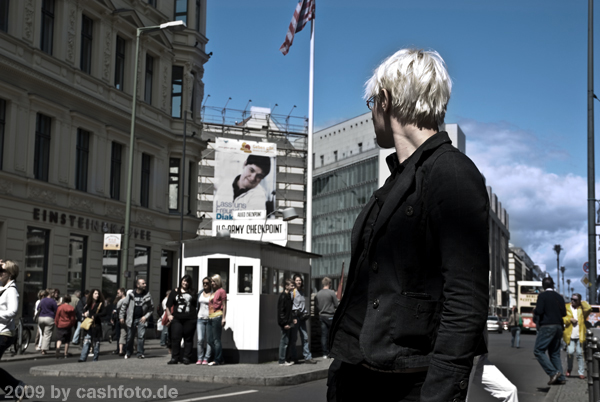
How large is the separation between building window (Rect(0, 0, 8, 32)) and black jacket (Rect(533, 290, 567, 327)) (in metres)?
19.6

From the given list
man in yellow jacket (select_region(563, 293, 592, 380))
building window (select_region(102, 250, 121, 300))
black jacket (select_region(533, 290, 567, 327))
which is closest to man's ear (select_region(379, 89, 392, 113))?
black jacket (select_region(533, 290, 567, 327))

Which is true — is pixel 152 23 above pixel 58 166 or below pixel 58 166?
above

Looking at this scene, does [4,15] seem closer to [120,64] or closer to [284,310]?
[120,64]

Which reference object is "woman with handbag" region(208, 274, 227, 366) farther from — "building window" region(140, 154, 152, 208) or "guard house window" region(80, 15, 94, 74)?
"building window" region(140, 154, 152, 208)

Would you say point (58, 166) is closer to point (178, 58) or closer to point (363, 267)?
point (178, 58)

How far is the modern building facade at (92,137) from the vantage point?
1045 inches

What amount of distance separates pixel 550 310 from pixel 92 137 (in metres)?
22.1

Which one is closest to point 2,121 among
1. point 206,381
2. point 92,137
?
point 92,137

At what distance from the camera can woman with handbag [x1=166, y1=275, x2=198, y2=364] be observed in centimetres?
1744

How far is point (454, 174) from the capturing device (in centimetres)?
222

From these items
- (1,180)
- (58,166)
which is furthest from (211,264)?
(58,166)

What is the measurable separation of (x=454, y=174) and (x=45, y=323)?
2136 cm

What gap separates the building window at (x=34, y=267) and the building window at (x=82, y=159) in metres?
3.12

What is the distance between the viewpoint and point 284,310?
57.0 feet
